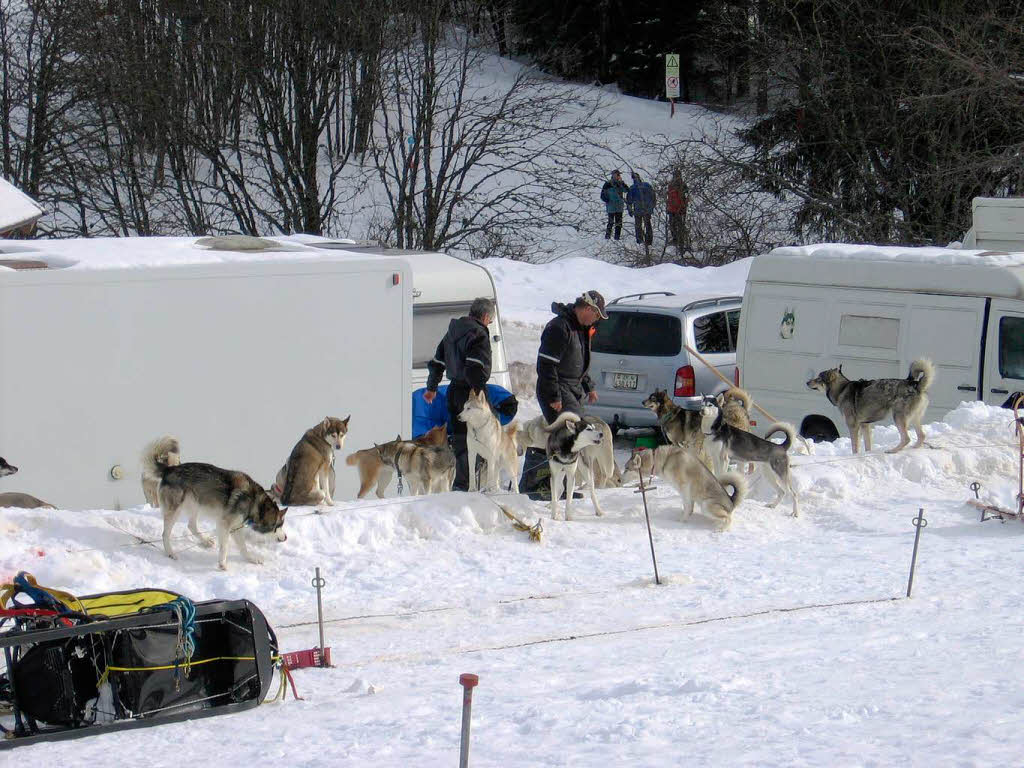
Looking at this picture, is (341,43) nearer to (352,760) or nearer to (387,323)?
(387,323)

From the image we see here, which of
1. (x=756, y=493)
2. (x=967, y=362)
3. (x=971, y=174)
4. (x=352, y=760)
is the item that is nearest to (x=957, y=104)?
(x=971, y=174)

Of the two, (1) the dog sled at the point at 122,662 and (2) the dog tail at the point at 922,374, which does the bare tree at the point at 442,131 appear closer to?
(2) the dog tail at the point at 922,374

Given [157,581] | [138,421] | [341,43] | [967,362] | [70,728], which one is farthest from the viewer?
[341,43]

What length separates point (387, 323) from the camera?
10.7m

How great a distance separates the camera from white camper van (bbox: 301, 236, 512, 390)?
12.6 meters

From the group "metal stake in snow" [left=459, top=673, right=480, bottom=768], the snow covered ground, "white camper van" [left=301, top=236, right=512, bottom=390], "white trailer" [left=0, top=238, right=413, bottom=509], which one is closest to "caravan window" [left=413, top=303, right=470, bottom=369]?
"white camper van" [left=301, top=236, right=512, bottom=390]

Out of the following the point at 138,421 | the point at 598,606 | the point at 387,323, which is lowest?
the point at 598,606

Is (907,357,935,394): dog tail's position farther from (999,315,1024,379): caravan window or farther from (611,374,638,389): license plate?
(611,374,638,389): license plate

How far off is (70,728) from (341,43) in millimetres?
20060

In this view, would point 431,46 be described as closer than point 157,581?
No

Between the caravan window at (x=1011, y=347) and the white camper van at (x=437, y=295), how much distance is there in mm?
4990

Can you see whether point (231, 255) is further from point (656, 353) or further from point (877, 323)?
point (877, 323)

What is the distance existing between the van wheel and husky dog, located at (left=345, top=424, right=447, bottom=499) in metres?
5.25

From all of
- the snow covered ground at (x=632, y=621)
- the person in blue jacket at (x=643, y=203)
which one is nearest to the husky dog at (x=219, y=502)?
the snow covered ground at (x=632, y=621)
